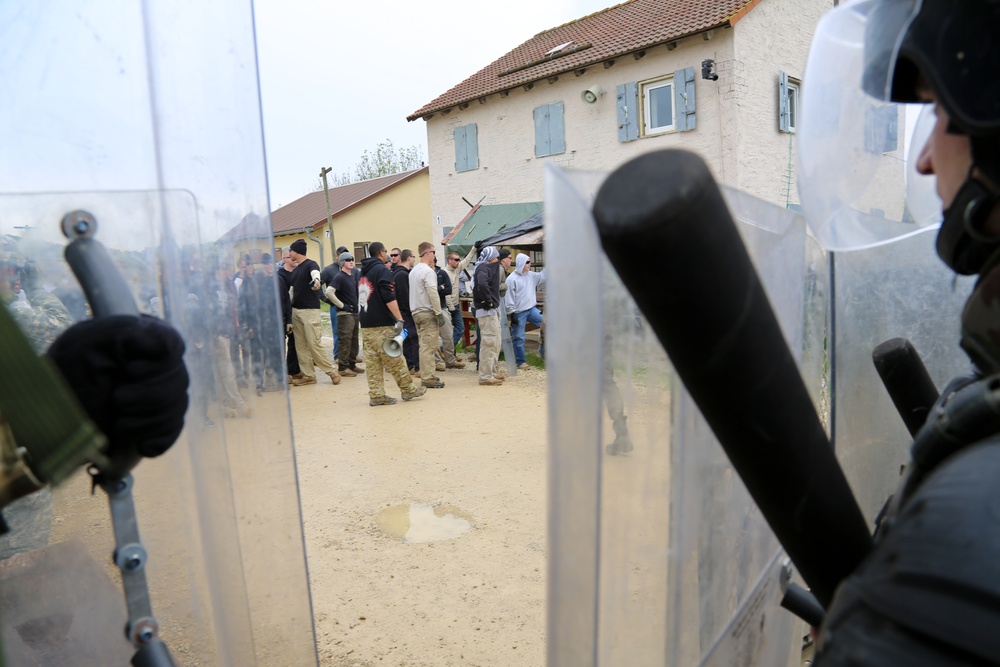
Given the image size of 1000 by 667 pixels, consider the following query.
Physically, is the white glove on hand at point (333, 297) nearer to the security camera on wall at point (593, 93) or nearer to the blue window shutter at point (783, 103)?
the security camera on wall at point (593, 93)

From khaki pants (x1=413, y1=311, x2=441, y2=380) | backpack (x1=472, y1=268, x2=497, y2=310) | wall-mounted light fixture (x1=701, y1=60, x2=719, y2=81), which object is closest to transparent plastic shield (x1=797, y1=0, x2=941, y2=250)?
backpack (x1=472, y1=268, x2=497, y2=310)

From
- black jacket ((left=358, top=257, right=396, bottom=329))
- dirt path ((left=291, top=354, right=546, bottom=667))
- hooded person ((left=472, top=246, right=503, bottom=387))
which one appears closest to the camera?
dirt path ((left=291, top=354, right=546, bottom=667))

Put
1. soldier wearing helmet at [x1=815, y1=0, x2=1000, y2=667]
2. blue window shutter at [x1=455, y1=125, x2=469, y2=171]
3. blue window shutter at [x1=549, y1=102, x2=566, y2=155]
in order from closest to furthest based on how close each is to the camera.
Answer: soldier wearing helmet at [x1=815, y1=0, x2=1000, y2=667], blue window shutter at [x1=549, y1=102, x2=566, y2=155], blue window shutter at [x1=455, y1=125, x2=469, y2=171]

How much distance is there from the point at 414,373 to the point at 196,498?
8871mm

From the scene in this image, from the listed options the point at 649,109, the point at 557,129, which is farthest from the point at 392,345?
the point at 557,129

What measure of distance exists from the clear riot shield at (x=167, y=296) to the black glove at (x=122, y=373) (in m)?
0.14

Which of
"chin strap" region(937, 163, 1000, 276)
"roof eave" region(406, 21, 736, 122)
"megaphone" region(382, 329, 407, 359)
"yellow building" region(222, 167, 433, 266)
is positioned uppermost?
"roof eave" region(406, 21, 736, 122)

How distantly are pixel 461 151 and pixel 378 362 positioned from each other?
11.6 metres

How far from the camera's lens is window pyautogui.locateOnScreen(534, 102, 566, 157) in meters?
15.9

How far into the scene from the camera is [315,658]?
4.17 feet

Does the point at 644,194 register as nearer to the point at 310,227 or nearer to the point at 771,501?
the point at 771,501

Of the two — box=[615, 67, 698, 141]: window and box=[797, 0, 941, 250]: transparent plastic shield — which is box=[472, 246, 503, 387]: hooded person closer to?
box=[615, 67, 698, 141]: window

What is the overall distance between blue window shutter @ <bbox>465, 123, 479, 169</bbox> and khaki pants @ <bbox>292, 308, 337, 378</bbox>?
9767 millimetres

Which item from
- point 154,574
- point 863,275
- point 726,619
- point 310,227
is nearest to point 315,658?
point 154,574
